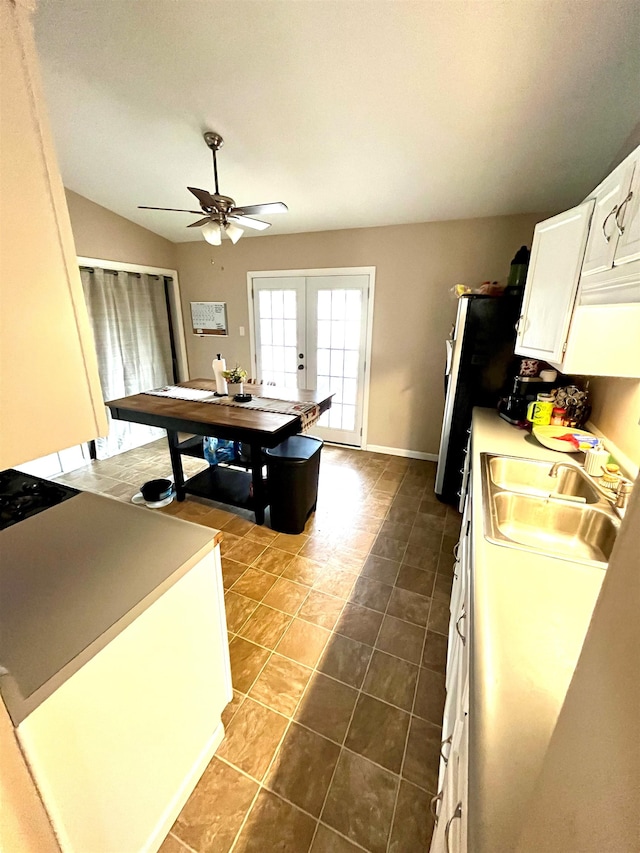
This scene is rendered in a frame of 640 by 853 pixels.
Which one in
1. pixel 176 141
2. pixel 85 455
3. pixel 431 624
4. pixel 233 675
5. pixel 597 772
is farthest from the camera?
pixel 85 455

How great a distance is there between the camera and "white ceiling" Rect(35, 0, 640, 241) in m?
1.40

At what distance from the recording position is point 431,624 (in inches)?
71.8

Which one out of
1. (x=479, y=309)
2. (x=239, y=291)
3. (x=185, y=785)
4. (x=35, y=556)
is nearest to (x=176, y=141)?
(x=239, y=291)

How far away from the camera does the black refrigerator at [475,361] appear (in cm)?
245

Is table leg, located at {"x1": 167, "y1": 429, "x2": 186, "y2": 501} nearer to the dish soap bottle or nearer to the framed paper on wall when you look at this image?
the framed paper on wall

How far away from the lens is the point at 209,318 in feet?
14.7

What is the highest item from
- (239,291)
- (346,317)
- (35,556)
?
(239,291)

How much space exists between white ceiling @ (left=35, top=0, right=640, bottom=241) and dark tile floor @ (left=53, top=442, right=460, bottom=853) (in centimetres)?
211

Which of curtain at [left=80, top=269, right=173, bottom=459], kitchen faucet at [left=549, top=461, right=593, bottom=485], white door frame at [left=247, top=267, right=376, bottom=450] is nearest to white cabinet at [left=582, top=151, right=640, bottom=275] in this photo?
kitchen faucet at [left=549, top=461, right=593, bottom=485]

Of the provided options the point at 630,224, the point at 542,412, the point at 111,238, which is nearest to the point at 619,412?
the point at 542,412

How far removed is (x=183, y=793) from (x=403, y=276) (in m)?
3.75

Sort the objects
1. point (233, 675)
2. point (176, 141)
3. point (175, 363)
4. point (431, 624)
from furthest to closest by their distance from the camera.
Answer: point (175, 363), point (176, 141), point (431, 624), point (233, 675)

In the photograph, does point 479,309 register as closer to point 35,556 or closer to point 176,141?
point 176,141

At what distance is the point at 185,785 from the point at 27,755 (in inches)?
30.9
